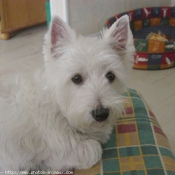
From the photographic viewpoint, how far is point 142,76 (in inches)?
122

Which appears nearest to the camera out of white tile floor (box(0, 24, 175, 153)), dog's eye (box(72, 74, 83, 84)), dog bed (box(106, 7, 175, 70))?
dog's eye (box(72, 74, 83, 84))

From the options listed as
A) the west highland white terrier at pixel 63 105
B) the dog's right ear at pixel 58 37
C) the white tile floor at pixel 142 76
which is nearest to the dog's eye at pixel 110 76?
the west highland white terrier at pixel 63 105

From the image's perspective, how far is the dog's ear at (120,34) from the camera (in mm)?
1456

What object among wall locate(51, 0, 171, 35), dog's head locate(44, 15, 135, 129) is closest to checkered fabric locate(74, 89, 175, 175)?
dog's head locate(44, 15, 135, 129)

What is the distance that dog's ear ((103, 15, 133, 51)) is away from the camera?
146 cm

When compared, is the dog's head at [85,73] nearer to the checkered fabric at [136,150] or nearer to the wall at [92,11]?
the checkered fabric at [136,150]

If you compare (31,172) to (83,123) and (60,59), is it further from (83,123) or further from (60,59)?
(60,59)

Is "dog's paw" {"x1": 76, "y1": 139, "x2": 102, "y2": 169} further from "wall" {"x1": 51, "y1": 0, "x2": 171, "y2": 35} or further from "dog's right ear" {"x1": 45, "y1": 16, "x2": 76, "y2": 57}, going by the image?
"wall" {"x1": 51, "y1": 0, "x2": 171, "y2": 35}

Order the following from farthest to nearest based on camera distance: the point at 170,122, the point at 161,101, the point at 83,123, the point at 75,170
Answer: the point at 161,101
the point at 170,122
the point at 75,170
the point at 83,123

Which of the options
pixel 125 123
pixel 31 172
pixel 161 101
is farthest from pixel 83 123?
pixel 161 101

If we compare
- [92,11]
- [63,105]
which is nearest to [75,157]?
[63,105]

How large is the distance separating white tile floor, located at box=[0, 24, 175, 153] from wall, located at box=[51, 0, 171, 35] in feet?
1.95

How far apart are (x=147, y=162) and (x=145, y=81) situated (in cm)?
166

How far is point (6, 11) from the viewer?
3797 millimetres
